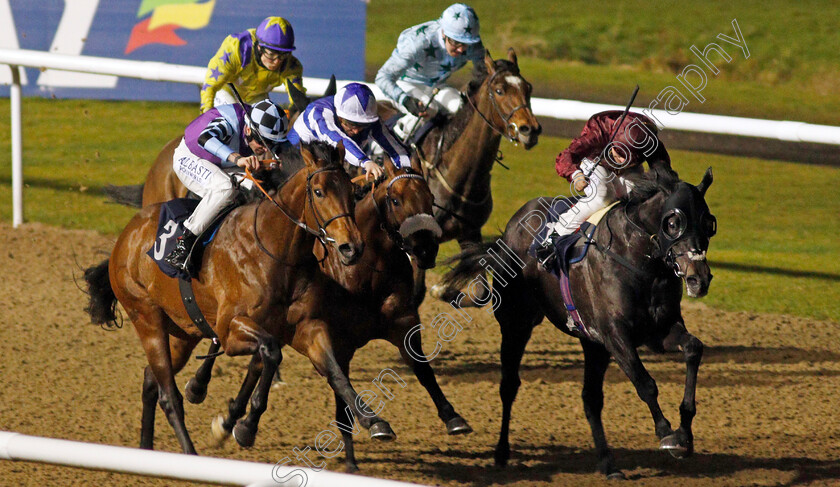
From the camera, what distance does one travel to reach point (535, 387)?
620 centimetres

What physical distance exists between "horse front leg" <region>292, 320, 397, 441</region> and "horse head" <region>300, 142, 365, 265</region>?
1.28ft

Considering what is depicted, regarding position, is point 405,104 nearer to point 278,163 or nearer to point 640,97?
point 278,163

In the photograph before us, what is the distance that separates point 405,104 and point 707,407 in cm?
255

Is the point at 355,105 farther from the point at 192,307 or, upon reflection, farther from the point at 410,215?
the point at 192,307

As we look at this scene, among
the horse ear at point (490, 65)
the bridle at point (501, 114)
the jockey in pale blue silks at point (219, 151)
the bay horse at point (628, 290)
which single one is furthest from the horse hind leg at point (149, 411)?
the horse ear at point (490, 65)

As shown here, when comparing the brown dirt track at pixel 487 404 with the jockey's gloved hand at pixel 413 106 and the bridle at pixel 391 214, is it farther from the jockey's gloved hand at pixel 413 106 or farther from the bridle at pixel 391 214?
the jockey's gloved hand at pixel 413 106

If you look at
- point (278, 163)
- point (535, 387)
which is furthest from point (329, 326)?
point (535, 387)

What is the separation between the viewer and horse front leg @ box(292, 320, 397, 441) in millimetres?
4258

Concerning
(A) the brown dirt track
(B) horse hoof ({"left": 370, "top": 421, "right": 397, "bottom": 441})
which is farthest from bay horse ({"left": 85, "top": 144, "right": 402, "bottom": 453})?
(A) the brown dirt track

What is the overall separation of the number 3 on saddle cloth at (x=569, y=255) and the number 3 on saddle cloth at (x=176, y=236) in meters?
1.45

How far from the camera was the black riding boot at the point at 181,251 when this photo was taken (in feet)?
15.4

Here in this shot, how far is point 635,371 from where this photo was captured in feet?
14.4

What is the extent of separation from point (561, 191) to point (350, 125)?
6.32 metres

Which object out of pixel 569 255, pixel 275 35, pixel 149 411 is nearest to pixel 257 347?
pixel 149 411
